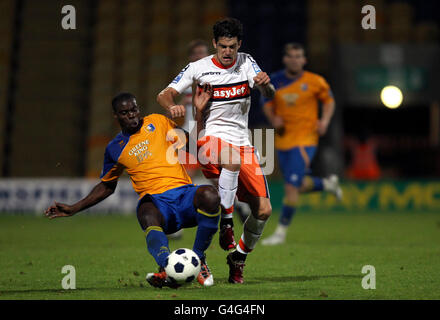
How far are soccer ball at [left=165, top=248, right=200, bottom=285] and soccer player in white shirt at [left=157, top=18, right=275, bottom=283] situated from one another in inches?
23.3

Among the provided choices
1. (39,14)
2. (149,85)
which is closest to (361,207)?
(149,85)

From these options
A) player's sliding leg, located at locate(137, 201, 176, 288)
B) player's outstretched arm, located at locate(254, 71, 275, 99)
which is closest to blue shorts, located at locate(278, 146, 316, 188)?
player's outstretched arm, located at locate(254, 71, 275, 99)

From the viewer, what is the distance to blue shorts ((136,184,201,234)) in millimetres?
5133

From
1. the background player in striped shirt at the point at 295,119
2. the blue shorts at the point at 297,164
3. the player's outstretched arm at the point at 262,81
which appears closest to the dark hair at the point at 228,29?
the player's outstretched arm at the point at 262,81

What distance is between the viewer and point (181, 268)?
470 centimetres

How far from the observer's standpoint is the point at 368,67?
51.2ft

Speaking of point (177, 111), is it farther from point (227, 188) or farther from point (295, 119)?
point (295, 119)

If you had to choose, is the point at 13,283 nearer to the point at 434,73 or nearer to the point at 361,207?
the point at 361,207

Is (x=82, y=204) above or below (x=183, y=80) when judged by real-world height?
below

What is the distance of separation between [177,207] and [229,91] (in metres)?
0.95

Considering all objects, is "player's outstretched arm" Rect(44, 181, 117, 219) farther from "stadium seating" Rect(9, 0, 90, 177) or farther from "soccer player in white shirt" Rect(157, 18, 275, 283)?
"stadium seating" Rect(9, 0, 90, 177)

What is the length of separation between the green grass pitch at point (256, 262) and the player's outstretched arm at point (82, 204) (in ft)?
1.66

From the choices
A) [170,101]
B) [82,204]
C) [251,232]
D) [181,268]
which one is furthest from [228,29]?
[181,268]
